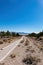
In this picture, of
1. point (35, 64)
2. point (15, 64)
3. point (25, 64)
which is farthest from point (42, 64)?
point (15, 64)

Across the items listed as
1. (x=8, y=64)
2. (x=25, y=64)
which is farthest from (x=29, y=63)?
(x=8, y=64)

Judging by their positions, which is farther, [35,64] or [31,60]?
[31,60]

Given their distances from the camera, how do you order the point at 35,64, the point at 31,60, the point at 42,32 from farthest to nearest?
the point at 42,32 < the point at 31,60 < the point at 35,64

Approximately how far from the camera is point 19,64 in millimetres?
9898

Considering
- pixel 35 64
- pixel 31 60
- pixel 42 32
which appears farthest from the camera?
pixel 42 32

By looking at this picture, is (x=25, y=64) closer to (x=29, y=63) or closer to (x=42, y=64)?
(x=29, y=63)

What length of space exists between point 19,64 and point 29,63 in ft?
2.88

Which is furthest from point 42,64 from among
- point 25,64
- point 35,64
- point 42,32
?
point 42,32

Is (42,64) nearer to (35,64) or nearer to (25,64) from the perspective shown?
(35,64)

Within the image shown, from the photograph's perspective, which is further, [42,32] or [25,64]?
[42,32]

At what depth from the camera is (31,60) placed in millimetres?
10641

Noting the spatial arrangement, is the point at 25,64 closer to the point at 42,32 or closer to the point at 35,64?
the point at 35,64

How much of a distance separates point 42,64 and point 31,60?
→ 44.6 inches

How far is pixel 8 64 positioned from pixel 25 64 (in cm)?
142
